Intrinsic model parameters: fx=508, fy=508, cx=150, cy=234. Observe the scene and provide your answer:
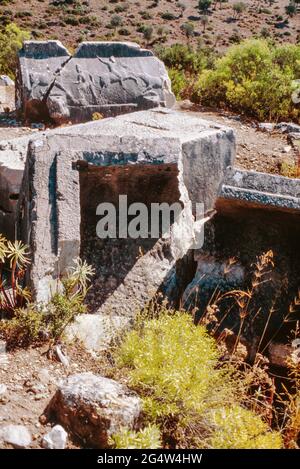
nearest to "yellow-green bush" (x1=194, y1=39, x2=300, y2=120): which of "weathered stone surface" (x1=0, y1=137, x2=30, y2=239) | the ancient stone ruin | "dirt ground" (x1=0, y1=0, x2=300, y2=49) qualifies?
the ancient stone ruin

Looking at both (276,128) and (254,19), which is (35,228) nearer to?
(276,128)

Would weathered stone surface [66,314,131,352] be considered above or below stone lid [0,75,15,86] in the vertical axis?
below

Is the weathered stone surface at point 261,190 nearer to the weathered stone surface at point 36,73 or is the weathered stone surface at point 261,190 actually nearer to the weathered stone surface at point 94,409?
the weathered stone surface at point 94,409

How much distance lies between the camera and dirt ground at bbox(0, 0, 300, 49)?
2894 cm

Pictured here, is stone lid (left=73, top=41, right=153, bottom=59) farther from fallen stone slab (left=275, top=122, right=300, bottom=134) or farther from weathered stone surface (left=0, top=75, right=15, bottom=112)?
fallen stone slab (left=275, top=122, right=300, bottom=134)

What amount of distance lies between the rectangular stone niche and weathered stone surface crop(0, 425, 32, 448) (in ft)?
3.71

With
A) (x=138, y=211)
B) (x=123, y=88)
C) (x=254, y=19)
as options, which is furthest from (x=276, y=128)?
(x=254, y=19)

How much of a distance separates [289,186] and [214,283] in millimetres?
856

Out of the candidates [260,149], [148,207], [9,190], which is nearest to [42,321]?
[148,207]

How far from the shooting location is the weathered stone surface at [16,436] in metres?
2.15

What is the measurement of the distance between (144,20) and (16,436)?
34.7m

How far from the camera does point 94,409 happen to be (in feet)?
7.35

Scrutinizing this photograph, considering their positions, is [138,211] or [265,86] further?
[265,86]
